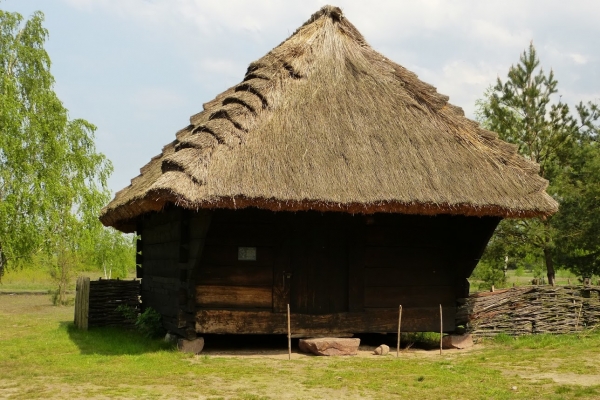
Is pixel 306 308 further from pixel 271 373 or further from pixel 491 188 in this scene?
pixel 491 188

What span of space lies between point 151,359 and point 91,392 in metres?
2.51

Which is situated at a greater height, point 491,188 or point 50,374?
point 491,188

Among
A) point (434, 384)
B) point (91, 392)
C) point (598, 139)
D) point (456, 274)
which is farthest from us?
point (598, 139)

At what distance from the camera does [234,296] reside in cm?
1198

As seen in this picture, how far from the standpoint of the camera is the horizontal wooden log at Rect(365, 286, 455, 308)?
41.5ft

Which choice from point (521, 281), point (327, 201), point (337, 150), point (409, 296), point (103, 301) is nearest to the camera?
point (327, 201)

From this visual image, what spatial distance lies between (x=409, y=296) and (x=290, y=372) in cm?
367

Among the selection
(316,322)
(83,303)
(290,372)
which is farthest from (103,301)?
(290,372)

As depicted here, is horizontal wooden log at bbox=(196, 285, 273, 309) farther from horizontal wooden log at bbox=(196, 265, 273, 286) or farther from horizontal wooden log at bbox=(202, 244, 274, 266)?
horizontal wooden log at bbox=(202, 244, 274, 266)

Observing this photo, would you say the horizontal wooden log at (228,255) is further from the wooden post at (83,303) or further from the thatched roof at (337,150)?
the wooden post at (83,303)

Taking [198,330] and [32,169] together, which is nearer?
[198,330]

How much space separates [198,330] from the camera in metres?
11.7

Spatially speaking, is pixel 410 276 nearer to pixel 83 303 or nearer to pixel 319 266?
pixel 319 266

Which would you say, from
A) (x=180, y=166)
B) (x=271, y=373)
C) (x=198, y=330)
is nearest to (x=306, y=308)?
(x=198, y=330)
